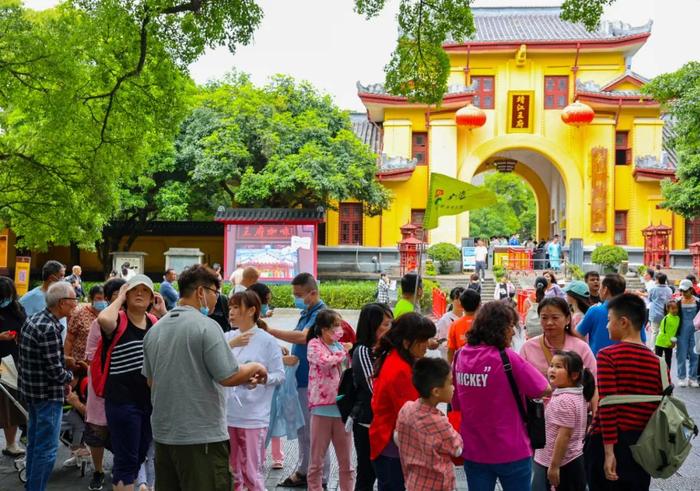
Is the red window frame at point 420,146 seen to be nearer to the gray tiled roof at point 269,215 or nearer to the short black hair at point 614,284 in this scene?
the gray tiled roof at point 269,215

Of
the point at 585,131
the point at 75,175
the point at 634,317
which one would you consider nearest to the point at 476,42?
the point at 585,131

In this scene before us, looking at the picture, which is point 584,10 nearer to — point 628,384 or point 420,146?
point 628,384

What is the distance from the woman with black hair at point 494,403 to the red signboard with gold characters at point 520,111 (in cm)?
2905

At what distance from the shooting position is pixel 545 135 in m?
31.9

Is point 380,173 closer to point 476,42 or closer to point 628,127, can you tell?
point 476,42

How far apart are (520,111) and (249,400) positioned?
28.6m

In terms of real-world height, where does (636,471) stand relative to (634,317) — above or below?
below

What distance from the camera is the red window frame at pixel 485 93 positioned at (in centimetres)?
3225

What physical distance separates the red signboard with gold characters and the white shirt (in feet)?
92.5

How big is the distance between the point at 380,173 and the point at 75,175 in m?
20.0

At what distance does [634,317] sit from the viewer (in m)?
4.40

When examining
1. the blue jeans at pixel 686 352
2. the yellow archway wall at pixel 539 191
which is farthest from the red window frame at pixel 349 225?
the blue jeans at pixel 686 352

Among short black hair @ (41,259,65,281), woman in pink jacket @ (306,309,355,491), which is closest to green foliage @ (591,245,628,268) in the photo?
short black hair @ (41,259,65,281)

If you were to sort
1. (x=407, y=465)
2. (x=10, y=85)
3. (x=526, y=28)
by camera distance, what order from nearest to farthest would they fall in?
(x=407, y=465), (x=10, y=85), (x=526, y=28)
